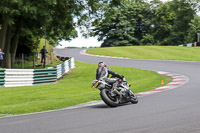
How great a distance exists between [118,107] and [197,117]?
2960 millimetres

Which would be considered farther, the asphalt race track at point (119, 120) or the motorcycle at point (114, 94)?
the motorcycle at point (114, 94)

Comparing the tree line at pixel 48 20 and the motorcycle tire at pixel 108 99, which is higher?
→ the tree line at pixel 48 20

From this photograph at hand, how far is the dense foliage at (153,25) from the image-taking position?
86.1m

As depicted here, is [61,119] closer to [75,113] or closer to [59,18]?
[75,113]

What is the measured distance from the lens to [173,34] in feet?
279

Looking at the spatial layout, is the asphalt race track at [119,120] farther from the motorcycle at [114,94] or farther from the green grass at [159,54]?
the green grass at [159,54]

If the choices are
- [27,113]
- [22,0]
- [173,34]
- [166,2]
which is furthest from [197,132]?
[166,2]

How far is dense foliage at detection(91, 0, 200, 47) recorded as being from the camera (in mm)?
86062

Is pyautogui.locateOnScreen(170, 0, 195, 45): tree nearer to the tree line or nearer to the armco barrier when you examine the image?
the tree line

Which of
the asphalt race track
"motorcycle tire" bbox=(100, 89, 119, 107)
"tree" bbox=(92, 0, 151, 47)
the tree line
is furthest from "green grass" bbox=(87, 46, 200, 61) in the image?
the asphalt race track

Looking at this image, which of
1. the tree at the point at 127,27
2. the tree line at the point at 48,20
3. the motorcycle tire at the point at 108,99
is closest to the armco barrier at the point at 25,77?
the tree line at the point at 48,20

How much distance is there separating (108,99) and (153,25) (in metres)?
85.1

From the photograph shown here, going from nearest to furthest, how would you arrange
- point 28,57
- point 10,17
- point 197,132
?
point 197,132, point 10,17, point 28,57

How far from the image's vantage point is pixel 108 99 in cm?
1063
